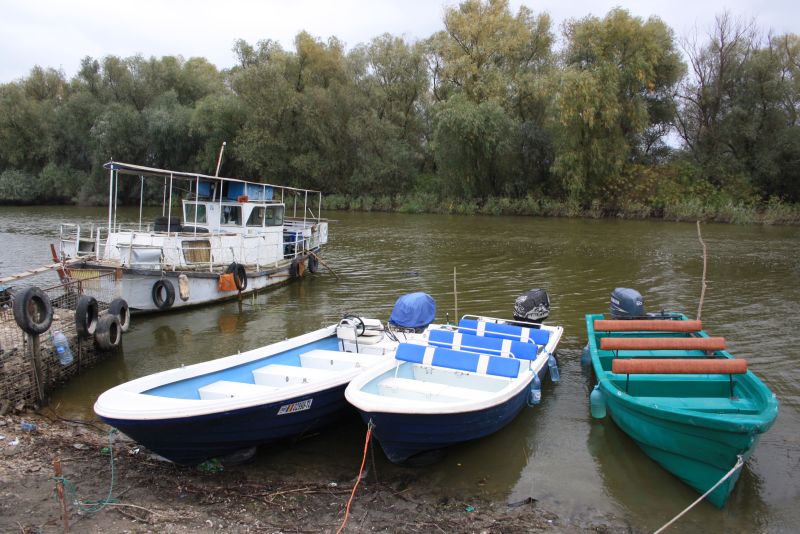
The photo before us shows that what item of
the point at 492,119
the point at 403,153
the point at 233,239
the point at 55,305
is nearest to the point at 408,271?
the point at 233,239

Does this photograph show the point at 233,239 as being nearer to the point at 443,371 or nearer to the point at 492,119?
the point at 443,371

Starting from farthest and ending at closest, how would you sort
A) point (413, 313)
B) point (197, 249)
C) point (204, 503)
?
point (197, 249)
point (413, 313)
point (204, 503)

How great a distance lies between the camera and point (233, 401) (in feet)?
20.4

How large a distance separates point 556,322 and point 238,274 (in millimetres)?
8098

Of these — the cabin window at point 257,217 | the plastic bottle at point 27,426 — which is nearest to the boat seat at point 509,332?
the plastic bottle at point 27,426

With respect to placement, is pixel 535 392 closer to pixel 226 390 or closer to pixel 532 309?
pixel 532 309

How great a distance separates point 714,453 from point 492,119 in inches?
1568

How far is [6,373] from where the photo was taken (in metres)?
8.20

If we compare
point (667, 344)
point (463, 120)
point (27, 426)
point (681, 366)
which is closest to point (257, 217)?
point (27, 426)

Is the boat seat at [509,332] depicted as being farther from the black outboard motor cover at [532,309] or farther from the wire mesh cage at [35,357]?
the wire mesh cage at [35,357]

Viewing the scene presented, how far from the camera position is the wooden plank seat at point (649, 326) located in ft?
30.0

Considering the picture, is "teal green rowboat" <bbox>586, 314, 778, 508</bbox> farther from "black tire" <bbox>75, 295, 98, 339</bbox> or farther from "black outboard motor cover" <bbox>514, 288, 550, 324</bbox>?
"black tire" <bbox>75, 295, 98, 339</bbox>

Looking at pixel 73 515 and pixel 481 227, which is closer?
pixel 73 515

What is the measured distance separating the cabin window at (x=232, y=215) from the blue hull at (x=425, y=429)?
39.6 feet
